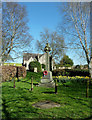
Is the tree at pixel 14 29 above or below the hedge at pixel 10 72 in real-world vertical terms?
above

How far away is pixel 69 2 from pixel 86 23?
288 cm

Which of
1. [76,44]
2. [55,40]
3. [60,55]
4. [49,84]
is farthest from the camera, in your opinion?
[60,55]

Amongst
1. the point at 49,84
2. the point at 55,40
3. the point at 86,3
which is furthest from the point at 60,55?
the point at 49,84

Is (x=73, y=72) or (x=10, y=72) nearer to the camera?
(x=10, y=72)

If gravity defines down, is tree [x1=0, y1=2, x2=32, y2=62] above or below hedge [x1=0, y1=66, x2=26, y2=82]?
above

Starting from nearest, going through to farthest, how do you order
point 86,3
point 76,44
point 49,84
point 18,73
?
point 49,84
point 86,3
point 76,44
point 18,73

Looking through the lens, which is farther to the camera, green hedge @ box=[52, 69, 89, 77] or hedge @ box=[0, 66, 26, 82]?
green hedge @ box=[52, 69, 89, 77]

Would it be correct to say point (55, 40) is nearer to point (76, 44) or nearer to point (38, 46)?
point (38, 46)

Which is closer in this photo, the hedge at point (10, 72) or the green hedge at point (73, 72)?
the hedge at point (10, 72)

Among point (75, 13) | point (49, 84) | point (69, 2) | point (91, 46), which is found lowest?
point (49, 84)

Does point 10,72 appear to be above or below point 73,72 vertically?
above

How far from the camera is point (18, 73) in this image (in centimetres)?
1284

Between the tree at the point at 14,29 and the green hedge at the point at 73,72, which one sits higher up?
the tree at the point at 14,29

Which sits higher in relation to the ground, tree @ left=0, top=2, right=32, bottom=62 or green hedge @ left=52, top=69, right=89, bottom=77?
tree @ left=0, top=2, right=32, bottom=62
